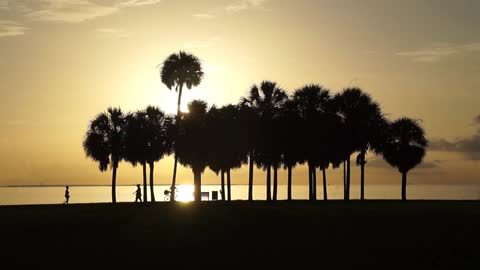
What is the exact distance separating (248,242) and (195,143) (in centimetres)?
4562

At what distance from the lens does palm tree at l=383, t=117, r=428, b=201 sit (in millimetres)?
77188

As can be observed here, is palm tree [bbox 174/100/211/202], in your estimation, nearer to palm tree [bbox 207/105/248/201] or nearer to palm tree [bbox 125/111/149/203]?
palm tree [bbox 207/105/248/201]

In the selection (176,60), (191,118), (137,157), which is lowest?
(137,157)

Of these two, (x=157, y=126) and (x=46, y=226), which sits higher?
(x=157, y=126)

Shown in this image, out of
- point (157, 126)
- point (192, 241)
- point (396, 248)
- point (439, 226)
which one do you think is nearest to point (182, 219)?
point (192, 241)

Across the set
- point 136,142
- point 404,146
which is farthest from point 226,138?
point 404,146

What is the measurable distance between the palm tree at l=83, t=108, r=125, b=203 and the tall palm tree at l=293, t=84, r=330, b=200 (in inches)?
844

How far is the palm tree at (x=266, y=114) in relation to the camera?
70.3 meters

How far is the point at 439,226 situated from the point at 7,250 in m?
21.5

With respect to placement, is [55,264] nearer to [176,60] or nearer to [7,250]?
[7,250]

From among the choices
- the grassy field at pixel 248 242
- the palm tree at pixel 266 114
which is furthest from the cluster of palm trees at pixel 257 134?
the grassy field at pixel 248 242

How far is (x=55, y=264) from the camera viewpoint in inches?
817

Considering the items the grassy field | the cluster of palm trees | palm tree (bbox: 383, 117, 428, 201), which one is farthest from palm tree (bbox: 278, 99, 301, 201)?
the grassy field

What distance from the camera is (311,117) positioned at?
71312mm
